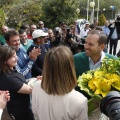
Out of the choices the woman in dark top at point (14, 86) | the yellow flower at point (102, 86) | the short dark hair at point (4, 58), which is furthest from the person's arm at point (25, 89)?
the yellow flower at point (102, 86)

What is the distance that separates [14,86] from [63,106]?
2.35 ft

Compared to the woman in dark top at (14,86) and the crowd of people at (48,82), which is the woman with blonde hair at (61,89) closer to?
the crowd of people at (48,82)

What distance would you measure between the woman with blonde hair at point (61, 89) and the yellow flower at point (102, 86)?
0.37 feet

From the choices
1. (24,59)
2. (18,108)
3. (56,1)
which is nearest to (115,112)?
(18,108)

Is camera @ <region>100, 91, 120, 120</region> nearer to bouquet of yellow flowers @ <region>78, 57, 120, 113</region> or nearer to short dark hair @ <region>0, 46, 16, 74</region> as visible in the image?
bouquet of yellow flowers @ <region>78, 57, 120, 113</region>

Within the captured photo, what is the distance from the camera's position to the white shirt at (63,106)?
1685 millimetres

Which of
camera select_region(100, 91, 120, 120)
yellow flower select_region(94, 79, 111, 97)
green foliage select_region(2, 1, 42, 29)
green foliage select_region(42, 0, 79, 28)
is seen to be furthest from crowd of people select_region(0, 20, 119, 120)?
green foliage select_region(42, 0, 79, 28)

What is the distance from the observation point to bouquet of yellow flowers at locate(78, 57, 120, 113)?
165 centimetres

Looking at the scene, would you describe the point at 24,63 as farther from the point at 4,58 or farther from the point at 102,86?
the point at 102,86

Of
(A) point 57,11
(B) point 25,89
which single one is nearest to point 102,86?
(B) point 25,89

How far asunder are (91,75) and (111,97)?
0.63 m

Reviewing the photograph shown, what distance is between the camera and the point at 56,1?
15.2 meters

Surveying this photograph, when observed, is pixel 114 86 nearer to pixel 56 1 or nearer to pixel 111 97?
pixel 111 97

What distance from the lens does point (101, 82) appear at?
1674mm
